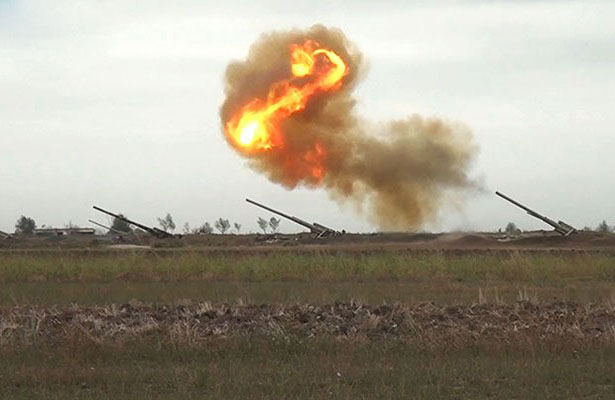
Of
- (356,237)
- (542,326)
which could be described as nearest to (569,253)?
(356,237)

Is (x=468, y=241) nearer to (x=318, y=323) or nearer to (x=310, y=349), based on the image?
(x=318, y=323)

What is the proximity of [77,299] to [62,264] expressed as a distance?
12848mm

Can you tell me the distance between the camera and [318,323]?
1614 cm

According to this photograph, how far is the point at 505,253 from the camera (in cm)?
4475

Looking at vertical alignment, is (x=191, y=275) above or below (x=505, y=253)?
below

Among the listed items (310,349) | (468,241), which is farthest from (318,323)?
(468,241)

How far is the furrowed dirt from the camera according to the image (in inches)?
591

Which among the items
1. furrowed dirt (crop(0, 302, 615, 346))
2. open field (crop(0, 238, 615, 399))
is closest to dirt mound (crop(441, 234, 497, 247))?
open field (crop(0, 238, 615, 399))

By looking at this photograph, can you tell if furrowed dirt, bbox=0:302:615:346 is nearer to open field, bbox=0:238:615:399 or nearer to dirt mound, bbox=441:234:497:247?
open field, bbox=0:238:615:399

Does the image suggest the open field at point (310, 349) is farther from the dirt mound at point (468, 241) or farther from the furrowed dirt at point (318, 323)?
the dirt mound at point (468, 241)

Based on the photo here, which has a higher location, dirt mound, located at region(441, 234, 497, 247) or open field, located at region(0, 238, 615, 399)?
dirt mound, located at region(441, 234, 497, 247)

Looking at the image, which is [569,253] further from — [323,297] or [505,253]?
[323,297]

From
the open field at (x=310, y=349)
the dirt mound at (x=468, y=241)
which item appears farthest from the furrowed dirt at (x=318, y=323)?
the dirt mound at (x=468, y=241)

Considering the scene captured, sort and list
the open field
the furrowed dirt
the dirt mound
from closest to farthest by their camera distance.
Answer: the open field, the furrowed dirt, the dirt mound
